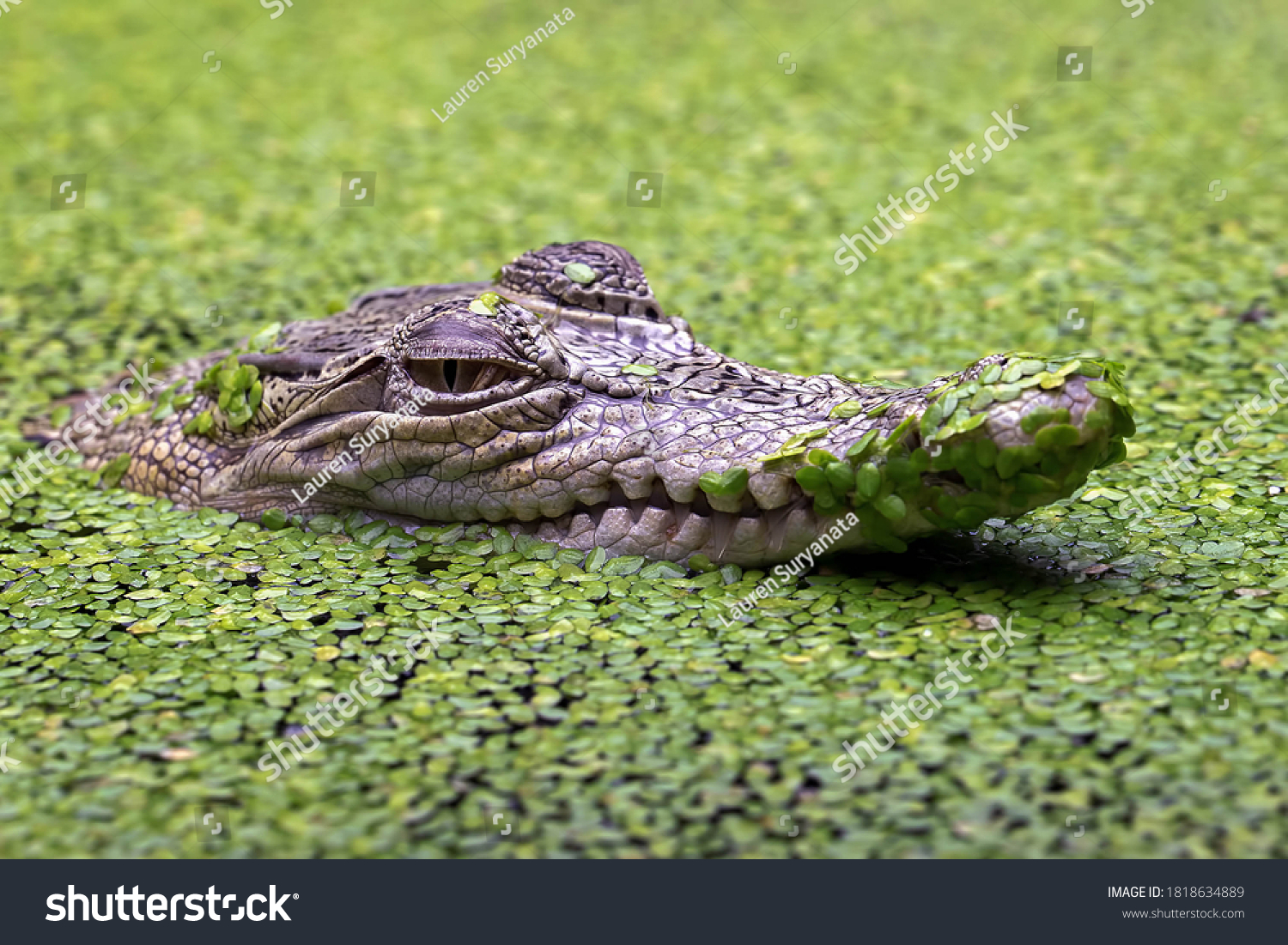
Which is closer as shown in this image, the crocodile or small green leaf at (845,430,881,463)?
the crocodile

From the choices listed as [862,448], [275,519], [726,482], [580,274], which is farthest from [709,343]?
[862,448]

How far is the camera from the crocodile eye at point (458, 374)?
15.1 feet

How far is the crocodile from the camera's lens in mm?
4020

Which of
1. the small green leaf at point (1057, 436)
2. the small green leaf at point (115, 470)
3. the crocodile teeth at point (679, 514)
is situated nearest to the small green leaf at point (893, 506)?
the small green leaf at point (1057, 436)

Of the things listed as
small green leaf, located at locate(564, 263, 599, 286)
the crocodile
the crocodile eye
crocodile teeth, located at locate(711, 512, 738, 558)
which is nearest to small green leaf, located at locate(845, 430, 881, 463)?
the crocodile

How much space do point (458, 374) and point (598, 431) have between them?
1.74ft

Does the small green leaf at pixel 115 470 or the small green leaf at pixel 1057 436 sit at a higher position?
the small green leaf at pixel 115 470

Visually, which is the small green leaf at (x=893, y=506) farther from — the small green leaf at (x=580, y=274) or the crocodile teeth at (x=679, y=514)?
the small green leaf at (x=580, y=274)

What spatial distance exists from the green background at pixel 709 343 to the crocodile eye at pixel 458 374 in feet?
1.75

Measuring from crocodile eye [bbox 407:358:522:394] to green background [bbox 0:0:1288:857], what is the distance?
533 mm

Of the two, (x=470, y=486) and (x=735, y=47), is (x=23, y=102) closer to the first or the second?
(x=735, y=47)

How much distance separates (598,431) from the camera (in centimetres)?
449

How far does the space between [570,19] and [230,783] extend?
10108mm

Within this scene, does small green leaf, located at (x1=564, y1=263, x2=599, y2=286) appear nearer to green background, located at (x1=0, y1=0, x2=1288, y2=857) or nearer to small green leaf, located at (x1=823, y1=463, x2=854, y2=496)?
green background, located at (x1=0, y1=0, x2=1288, y2=857)
